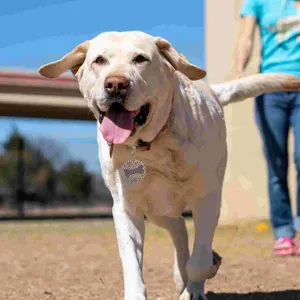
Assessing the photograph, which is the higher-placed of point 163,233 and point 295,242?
point 295,242

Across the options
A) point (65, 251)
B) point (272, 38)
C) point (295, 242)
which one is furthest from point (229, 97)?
point (65, 251)

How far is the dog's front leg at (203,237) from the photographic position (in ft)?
13.2

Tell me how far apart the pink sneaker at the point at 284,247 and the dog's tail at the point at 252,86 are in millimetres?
1965

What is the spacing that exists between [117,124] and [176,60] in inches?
22.7

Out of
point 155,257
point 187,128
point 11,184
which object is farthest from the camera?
point 11,184

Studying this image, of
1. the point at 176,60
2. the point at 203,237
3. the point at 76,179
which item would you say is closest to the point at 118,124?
the point at 176,60

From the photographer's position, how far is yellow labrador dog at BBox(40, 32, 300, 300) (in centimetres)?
366

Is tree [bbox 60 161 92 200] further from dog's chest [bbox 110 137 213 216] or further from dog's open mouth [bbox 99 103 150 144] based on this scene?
dog's open mouth [bbox 99 103 150 144]

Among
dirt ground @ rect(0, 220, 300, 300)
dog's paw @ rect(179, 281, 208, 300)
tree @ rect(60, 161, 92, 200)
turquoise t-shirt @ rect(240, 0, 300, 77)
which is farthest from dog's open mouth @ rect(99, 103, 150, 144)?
tree @ rect(60, 161, 92, 200)

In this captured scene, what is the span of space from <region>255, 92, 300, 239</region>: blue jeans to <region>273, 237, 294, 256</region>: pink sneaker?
0.05 meters

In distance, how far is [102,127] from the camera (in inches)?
145

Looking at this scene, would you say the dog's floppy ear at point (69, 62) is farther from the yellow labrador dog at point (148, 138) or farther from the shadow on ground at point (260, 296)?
the shadow on ground at point (260, 296)

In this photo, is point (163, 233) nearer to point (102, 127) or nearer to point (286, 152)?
point (286, 152)

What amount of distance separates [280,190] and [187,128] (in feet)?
10.6
